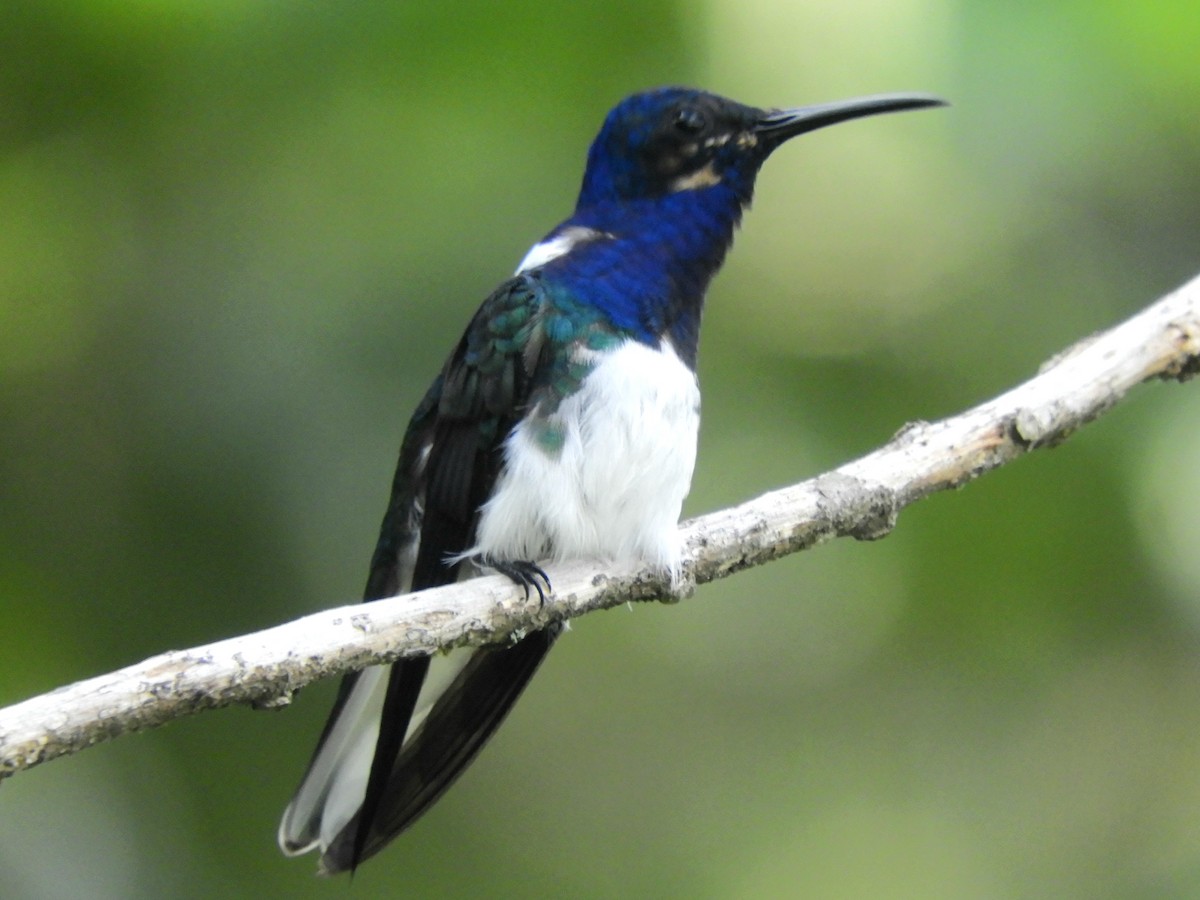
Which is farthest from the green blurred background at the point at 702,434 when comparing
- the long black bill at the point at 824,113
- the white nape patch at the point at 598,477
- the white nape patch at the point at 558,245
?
Result: the white nape patch at the point at 598,477

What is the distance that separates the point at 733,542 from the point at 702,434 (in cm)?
108

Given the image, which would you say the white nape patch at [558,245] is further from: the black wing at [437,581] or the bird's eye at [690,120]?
the bird's eye at [690,120]

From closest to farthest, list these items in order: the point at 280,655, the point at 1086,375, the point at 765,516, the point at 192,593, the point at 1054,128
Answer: the point at 280,655 → the point at 765,516 → the point at 1086,375 → the point at 192,593 → the point at 1054,128

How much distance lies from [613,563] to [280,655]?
0.83m

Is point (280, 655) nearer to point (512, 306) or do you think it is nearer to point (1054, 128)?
point (512, 306)

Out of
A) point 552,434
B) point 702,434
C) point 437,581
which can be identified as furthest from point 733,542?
point 702,434

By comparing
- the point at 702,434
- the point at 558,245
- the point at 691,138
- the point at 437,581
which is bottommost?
the point at 702,434

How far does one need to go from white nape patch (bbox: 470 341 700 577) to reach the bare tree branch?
0.19 ft

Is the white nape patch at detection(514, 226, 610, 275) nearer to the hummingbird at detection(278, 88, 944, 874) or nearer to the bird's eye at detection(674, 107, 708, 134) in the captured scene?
the hummingbird at detection(278, 88, 944, 874)

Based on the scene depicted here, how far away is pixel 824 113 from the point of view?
121 inches

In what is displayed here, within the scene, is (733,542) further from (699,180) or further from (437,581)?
(699,180)

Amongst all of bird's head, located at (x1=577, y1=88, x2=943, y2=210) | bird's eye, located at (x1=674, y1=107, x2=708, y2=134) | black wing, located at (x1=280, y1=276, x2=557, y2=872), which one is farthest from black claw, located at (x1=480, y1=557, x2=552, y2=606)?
bird's eye, located at (x1=674, y1=107, x2=708, y2=134)

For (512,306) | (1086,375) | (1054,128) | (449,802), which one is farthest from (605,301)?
(449,802)

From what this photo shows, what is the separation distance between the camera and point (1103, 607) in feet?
12.2
